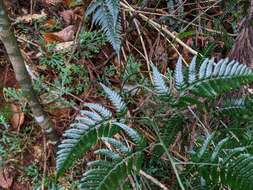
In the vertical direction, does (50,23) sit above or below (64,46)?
above

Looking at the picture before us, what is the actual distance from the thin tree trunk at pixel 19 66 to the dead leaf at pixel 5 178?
231 millimetres

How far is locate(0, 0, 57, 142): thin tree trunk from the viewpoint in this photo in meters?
1.24

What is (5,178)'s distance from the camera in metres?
1.72

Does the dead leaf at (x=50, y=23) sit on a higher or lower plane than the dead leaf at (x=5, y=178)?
higher

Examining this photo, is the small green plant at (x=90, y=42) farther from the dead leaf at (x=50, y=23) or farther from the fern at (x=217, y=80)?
the fern at (x=217, y=80)

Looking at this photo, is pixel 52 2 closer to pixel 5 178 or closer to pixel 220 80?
pixel 5 178

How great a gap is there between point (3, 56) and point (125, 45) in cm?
55

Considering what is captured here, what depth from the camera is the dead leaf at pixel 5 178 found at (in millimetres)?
1713

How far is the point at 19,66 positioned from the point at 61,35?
2.44 feet

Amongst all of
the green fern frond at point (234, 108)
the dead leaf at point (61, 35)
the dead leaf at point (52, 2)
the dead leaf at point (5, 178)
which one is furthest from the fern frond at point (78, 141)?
the dead leaf at point (52, 2)

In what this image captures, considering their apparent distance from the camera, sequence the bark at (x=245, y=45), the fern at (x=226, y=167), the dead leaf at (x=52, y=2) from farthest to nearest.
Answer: the dead leaf at (x=52, y=2) < the bark at (x=245, y=45) < the fern at (x=226, y=167)

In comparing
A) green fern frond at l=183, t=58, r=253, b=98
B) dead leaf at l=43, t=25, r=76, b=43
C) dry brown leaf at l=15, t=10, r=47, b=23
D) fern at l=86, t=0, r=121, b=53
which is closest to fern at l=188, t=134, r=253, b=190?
green fern frond at l=183, t=58, r=253, b=98

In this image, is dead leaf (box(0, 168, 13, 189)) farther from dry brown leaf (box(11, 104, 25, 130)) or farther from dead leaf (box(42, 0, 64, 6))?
dead leaf (box(42, 0, 64, 6))

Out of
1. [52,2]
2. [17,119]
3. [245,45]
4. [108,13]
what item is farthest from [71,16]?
[245,45]
